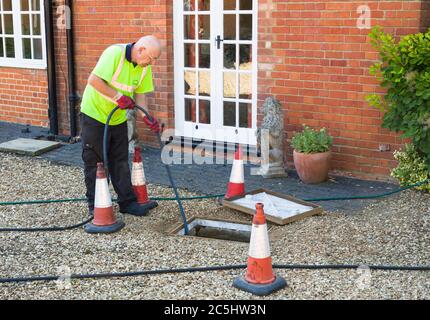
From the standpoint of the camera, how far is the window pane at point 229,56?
8.33 meters

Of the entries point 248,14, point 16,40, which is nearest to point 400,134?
point 248,14

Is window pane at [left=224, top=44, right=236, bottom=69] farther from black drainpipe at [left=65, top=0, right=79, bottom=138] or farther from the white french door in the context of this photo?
black drainpipe at [left=65, top=0, right=79, bottom=138]

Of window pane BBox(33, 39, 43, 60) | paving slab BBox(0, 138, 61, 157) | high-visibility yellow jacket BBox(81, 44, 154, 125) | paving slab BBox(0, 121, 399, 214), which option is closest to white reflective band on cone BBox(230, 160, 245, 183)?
paving slab BBox(0, 121, 399, 214)

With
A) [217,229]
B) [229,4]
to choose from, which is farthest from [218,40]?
[217,229]

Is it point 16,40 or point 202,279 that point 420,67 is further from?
point 16,40

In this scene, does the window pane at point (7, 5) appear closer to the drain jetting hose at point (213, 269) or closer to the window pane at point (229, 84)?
the window pane at point (229, 84)

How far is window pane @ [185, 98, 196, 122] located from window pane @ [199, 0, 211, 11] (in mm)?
1249

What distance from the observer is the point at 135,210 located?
6.16 meters

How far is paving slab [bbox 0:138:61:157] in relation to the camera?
29.3ft

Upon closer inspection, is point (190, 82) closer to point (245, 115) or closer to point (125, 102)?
point (245, 115)

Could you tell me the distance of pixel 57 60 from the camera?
9984mm

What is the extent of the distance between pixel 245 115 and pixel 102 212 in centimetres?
327

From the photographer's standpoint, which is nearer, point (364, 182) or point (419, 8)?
point (419, 8)

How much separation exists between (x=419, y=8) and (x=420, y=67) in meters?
0.72
